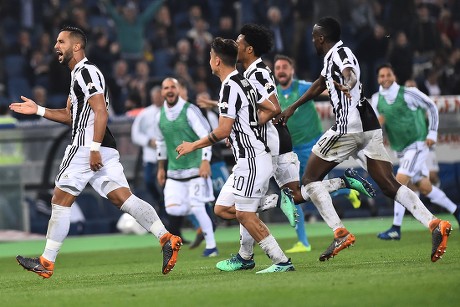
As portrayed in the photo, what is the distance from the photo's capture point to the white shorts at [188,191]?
15594mm

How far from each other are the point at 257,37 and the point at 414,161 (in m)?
5.99

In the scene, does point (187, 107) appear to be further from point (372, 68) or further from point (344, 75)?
point (372, 68)

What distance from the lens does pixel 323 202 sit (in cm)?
1141

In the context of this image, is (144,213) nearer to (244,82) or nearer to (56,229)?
(56,229)

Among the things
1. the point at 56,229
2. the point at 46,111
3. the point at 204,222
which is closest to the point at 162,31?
the point at 204,222

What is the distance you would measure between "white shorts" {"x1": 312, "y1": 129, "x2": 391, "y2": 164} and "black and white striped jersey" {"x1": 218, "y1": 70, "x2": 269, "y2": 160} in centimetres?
115

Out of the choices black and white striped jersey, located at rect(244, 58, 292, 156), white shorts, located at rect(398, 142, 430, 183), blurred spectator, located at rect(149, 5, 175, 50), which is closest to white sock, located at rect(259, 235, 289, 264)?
black and white striped jersey, located at rect(244, 58, 292, 156)

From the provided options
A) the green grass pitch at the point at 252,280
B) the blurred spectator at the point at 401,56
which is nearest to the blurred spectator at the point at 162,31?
the blurred spectator at the point at 401,56

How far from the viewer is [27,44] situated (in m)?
23.7

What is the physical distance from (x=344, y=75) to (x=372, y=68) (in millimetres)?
12266

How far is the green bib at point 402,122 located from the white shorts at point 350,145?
17.3 feet

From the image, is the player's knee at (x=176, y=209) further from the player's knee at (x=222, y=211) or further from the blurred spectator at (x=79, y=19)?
the blurred spectator at (x=79, y=19)

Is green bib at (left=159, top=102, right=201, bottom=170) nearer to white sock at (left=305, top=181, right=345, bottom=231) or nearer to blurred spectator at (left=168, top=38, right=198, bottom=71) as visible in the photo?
white sock at (left=305, top=181, right=345, bottom=231)

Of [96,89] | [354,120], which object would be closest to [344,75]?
[354,120]
